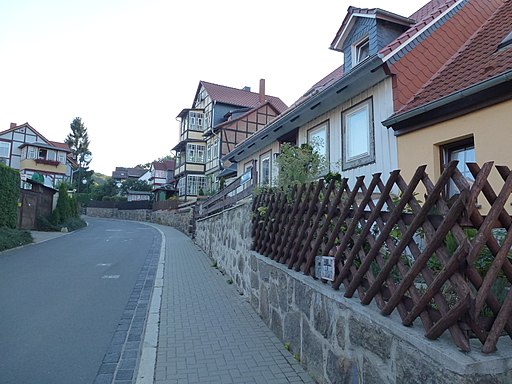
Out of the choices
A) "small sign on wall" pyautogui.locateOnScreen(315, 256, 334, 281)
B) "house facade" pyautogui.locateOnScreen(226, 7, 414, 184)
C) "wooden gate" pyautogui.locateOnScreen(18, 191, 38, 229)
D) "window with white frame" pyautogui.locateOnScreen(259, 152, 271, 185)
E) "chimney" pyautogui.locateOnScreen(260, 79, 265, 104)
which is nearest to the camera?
"small sign on wall" pyautogui.locateOnScreen(315, 256, 334, 281)

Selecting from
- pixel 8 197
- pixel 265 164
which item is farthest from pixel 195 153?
pixel 265 164

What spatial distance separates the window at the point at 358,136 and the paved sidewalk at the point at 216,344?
422 centimetres

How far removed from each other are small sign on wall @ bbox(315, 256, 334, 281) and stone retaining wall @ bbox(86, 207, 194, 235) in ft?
61.5

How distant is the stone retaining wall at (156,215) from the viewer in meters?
26.3

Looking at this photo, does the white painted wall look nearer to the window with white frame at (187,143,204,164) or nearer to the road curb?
the road curb

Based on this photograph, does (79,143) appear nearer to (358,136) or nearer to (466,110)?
(358,136)

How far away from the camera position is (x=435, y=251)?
80.4 inches

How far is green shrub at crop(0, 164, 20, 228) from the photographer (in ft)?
52.3

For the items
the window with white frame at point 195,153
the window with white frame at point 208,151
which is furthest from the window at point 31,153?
the window with white frame at point 208,151

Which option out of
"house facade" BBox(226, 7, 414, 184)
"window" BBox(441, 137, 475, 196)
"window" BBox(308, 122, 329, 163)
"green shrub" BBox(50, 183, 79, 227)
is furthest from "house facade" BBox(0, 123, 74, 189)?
"window" BBox(441, 137, 475, 196)

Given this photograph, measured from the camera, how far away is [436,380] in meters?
1.89

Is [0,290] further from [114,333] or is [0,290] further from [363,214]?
[363,214]

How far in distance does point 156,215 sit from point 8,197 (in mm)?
A: 24540

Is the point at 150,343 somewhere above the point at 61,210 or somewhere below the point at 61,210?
below
